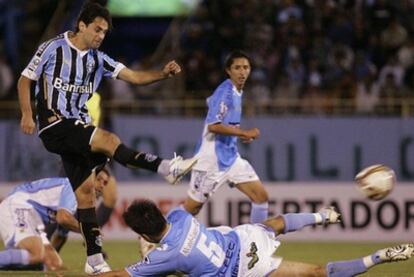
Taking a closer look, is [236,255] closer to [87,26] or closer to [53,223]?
[87,26]

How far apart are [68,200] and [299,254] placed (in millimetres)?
3994

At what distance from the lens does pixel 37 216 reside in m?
11.9

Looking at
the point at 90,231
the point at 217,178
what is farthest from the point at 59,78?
the point at 217,178

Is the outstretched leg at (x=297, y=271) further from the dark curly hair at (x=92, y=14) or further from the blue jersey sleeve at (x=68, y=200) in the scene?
the blue jersey sleeve at (x=68, y=200)

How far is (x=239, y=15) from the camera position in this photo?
64.5 feet

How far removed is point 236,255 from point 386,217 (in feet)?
27.0

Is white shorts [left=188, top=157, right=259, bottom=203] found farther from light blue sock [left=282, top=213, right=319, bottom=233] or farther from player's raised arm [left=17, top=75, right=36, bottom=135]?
player's raised arm [left=17, top=75, right=36, bottom=135]

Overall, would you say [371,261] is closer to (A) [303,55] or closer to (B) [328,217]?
(B) [328,217]

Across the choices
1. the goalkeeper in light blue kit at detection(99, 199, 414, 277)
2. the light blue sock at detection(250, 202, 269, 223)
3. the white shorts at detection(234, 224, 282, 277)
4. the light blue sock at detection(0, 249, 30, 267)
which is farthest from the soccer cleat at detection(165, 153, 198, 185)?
the light blue sock at detection(250, 202, 269, 223)

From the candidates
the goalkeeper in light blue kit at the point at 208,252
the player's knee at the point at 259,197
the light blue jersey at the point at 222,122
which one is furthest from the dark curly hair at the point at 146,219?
the player's knee at the point at 259,197

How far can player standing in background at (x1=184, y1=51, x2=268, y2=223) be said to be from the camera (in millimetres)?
13102

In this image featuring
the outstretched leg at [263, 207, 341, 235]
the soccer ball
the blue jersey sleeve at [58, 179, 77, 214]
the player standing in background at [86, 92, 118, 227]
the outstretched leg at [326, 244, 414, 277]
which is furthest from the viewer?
the player standing in background at [86, 92, 118, 227]

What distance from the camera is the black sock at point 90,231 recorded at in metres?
10.3

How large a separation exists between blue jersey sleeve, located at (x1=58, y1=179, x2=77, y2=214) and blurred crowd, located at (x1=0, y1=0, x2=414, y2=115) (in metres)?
6.57
